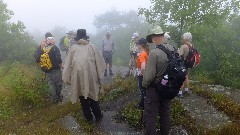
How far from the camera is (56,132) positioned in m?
6.20

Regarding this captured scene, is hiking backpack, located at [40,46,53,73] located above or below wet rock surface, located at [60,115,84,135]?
above

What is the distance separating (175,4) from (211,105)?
187 inches

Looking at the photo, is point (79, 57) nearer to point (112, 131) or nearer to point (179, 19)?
point (112, 131)

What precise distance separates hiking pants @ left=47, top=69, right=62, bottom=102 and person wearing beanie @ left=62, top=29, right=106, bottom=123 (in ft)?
7.60

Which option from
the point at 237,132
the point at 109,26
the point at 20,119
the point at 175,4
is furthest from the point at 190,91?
the point at 109,26

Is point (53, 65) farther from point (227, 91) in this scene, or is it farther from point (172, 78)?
point (227, 91)

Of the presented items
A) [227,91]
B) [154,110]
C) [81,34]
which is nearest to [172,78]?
[154,110]

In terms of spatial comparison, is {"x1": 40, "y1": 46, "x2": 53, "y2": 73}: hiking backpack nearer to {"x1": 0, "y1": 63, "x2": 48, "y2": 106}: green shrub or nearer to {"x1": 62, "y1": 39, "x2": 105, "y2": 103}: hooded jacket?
{"x1": 0, "y1": 63, "x2": 48, "y2": 106}: green shrub

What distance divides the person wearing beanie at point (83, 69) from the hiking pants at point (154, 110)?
1.55 metres

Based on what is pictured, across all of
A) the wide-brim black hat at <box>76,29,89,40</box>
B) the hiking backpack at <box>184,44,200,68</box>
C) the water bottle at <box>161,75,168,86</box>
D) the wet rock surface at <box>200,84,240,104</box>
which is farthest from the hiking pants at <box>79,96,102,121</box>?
the wet rock surface at <box>200,84,240,104</box>

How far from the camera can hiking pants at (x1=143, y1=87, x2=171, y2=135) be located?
16.9 feet

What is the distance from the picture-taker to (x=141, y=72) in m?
6.85

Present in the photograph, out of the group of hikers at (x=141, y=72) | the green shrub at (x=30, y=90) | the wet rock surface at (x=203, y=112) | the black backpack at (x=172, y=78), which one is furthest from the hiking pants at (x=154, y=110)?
the green shrub at (x=30, y=90)

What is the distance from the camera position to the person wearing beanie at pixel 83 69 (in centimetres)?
626
